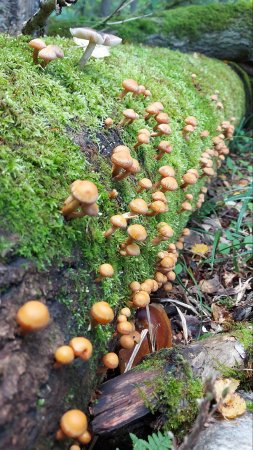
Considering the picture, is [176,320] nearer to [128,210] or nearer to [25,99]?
[128,210]

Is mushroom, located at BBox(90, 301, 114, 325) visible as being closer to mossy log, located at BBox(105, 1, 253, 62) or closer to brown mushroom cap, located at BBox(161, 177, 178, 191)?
brown mushroom cap, located at BBox(161, 177, 178, 191)

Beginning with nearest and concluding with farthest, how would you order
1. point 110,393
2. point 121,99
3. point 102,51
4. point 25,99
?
point 110,393
point 25,99
point 121,99
point 102,51

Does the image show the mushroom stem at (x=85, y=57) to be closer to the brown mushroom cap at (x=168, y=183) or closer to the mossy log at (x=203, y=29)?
the brown mushroom cap at (x=168, y=183)

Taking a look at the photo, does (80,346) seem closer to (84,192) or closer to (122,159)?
(84,192)

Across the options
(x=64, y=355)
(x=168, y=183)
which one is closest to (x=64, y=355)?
(x=64, y=355)

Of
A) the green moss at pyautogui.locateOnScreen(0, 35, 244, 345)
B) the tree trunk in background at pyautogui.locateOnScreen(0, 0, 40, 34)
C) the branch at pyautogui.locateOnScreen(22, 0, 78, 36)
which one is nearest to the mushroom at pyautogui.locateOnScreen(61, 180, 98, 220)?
the green moss at pyautogui.locateOnScreen(0, 35, 244, 345)

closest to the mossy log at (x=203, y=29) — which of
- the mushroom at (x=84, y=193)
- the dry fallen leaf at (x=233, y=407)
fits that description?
the mushroom at (x=84, y=193)

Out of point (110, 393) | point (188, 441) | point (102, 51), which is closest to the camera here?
point (188, 441)

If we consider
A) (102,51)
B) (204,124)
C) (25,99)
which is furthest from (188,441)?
(204,124)
